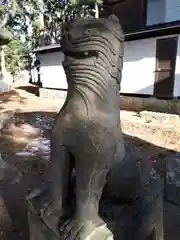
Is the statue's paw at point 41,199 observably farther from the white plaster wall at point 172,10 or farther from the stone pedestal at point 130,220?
the white plaster wall at point 172,10

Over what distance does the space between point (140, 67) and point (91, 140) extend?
941cm

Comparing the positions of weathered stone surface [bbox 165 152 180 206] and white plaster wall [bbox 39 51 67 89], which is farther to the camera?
white plaster wall [bbox 39 51 67 89]

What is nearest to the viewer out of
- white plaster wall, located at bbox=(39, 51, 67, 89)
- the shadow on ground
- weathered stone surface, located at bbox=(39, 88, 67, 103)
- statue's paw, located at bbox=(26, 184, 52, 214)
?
statue's paw, located at bbox=(26, 184, 52, 214)

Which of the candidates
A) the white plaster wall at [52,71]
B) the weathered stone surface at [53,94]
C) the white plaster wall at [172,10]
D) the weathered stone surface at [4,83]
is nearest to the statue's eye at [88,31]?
the white plaster wall at [172,10]

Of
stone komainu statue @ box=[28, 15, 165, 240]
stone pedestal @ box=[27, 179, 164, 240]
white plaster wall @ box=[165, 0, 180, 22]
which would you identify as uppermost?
white plaster wall @ box=[165, 0, 180, 22]

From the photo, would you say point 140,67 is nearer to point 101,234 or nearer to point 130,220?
point 130,220

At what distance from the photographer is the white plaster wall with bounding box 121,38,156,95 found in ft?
33.3

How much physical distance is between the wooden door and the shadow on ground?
12.2 feet

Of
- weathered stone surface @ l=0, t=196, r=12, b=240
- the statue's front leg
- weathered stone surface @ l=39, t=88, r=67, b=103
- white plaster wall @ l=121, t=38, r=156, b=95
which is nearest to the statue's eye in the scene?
the statue's front leg

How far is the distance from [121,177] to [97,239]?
0.36m

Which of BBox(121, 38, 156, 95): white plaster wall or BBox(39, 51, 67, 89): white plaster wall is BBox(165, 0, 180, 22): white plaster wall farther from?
BBox(39, 51, 67, 89): white plaster wall

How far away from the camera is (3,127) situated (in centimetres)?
722

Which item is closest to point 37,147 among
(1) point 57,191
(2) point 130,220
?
(1) point 57,191

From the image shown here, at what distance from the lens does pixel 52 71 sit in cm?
1498
